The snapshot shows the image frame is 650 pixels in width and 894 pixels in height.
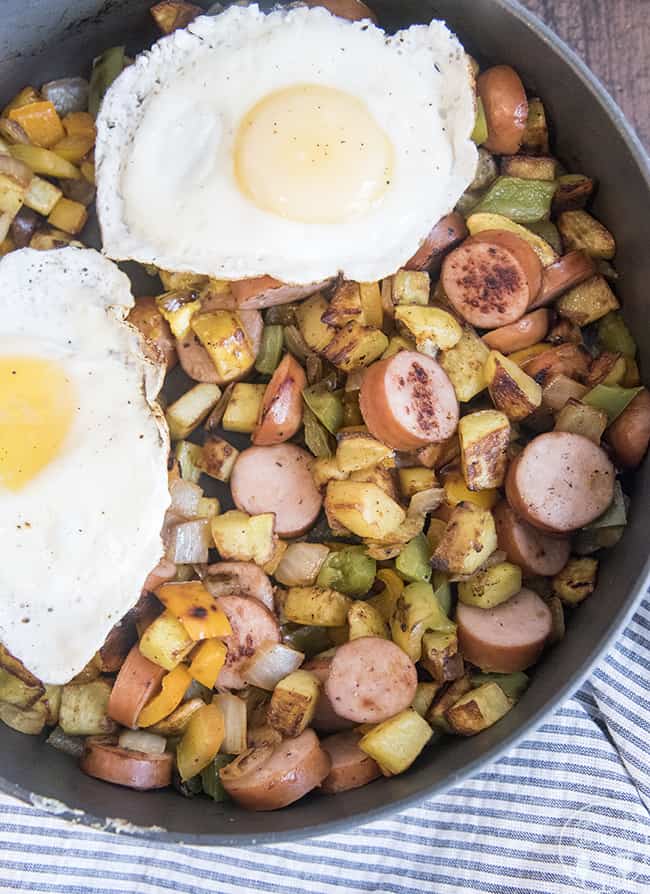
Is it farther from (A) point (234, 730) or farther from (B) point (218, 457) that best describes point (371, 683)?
(B) point (218, 457)

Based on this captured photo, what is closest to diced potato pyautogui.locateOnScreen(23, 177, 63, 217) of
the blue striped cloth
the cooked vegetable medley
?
the cooked vegetable medley

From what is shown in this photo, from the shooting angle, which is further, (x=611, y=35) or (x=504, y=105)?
(x=611, y=35)

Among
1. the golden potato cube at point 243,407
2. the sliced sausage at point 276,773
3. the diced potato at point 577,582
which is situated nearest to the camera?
the sliced sausage at point 276,773

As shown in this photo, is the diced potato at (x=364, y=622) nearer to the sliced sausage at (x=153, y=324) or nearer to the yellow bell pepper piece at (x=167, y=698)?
the yellow bell pepper piece at (x=167, y=698)

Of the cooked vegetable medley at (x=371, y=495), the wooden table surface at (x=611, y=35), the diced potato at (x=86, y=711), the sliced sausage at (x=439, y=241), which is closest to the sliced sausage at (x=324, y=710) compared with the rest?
the cooked vegetable medley at (x=371, y=495)

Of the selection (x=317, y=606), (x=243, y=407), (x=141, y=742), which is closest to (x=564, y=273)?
(x=243, y=407)

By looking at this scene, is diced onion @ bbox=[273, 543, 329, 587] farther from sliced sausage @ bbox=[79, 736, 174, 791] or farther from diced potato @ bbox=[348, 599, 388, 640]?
sliced sausage @ bbox=[79, 736, 174, 791]
